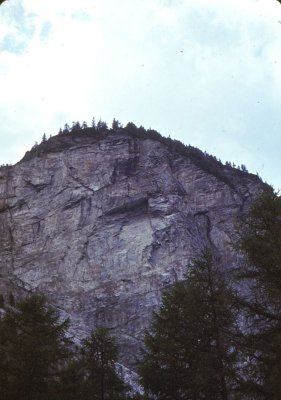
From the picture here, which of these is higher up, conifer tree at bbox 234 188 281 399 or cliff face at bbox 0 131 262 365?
cliff face at bbox 0 131 262 365

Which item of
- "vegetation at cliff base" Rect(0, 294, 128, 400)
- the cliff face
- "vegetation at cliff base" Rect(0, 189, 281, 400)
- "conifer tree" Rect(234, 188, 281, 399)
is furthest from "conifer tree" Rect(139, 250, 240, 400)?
the cliff face

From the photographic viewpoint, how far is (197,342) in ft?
49.8

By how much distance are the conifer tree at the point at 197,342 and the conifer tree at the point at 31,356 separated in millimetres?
3655

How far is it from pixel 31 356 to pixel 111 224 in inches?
1883

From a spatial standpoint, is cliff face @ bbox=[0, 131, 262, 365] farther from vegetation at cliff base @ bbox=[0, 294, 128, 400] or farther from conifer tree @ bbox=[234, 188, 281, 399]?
conifer tree @ bbox=[234, 188, 281, 399]

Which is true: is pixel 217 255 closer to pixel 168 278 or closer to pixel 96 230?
pixel 168 278

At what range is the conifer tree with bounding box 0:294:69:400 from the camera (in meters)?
14.4

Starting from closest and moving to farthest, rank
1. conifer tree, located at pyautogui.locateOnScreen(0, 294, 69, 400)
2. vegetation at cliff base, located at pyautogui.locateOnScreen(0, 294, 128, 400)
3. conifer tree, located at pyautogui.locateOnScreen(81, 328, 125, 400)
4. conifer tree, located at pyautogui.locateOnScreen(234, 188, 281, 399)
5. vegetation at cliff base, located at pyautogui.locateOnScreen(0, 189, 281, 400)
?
conifer tree, located at pyautogui.locateOnScreen(234, 188, 281, 399) < vegetation at cliff base, located at pyautogui.locateOnScreen(0, 189, 281, 400) < conifer tree, located at pyautogui.locateOnScreen(0, 294, 69, 400) < vegetation at cliff base, located at pyautogui.locateOnScreen(0, 294, 128, 400) < conifer tree, located at pyautogui.locateOnScreen(81, 328, 125, 400)

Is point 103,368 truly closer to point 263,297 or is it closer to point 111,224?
point 263,297

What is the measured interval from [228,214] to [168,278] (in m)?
18.6

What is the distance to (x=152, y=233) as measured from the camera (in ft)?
198

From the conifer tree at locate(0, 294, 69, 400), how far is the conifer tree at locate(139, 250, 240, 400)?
3.66m

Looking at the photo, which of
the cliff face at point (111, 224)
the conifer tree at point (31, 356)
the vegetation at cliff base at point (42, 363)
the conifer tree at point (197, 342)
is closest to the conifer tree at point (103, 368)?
the vegetation at cliff base at point (42, 363)

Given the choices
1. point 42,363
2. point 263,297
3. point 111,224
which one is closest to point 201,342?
point 263,297
